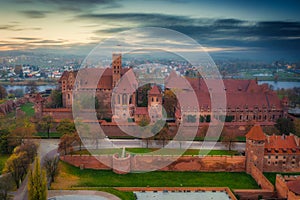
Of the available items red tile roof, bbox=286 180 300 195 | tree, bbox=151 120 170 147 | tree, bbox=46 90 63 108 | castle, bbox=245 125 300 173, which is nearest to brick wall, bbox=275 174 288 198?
red tile roof, bbox=286 180 300 195

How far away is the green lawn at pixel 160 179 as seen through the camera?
25.7m

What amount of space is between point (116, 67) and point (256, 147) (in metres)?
21.9

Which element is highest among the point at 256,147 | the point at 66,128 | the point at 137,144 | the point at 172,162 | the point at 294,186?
the point at 66,128

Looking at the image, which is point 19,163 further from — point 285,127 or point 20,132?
point 285,127

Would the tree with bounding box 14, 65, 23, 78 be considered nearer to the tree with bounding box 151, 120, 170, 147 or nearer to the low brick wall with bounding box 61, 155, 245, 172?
the tree with bounding box 151, 120, 170, 147

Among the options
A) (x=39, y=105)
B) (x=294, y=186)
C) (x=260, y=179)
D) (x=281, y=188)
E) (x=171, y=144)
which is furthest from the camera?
(x=39, y=105)

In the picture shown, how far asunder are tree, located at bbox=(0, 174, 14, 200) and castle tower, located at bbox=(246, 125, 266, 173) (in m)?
18.9

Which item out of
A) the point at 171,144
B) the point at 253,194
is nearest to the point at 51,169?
the point at 171,144

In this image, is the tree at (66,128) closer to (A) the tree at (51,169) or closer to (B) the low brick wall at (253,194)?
(A) the tree at (51,169)

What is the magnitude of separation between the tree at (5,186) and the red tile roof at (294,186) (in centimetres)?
1854

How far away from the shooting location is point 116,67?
142ft

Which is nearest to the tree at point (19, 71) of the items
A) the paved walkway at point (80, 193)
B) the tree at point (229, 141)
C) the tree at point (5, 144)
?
the tree at point (5, 144)

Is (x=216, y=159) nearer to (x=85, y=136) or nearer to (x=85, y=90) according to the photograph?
(x=85, y=136)

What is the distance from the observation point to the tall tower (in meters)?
42.8
